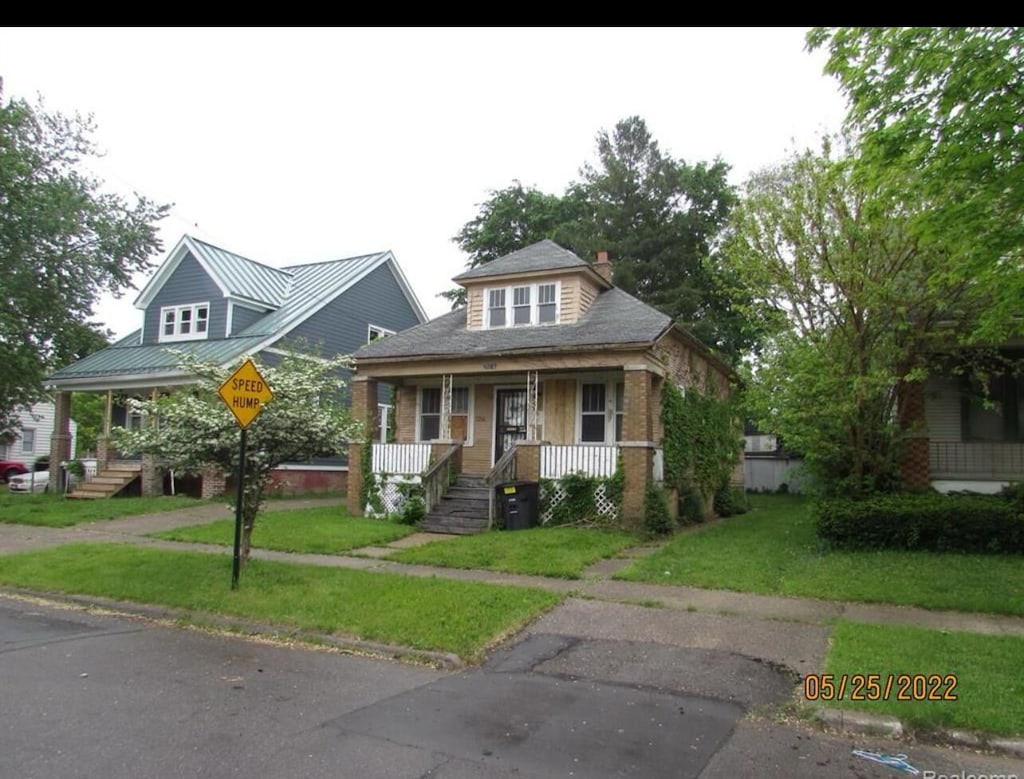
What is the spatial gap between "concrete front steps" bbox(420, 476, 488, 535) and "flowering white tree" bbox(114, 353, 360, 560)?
4989 millimetres

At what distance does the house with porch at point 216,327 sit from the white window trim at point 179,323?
1.5 inches

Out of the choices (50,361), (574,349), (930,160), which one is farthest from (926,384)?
(50,361)

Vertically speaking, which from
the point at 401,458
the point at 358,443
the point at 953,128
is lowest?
the point at 401,458

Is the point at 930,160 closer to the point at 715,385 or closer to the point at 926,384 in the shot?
the point at 926,384

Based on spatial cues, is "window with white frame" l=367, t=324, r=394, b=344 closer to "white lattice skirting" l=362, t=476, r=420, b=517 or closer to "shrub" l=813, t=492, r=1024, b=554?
"white lattice skirting" l=362, t=476, r=420, b=517

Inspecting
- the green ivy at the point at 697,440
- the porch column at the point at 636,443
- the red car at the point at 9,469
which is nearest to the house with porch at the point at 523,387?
the porch column at the point at 636,443

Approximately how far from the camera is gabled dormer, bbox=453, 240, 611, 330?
18.1 metres

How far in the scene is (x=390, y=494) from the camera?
57.4 feet

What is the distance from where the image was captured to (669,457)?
17.4 m

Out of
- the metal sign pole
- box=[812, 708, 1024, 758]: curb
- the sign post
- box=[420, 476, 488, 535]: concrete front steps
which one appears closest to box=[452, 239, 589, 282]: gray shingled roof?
box=[420, 476, 488, 535]: concrete front steps

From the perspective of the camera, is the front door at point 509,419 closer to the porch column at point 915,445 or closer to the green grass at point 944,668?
the porch column at point 915,445

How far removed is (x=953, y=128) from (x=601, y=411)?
10.6 m

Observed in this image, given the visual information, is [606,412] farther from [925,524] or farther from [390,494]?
[925,524]
